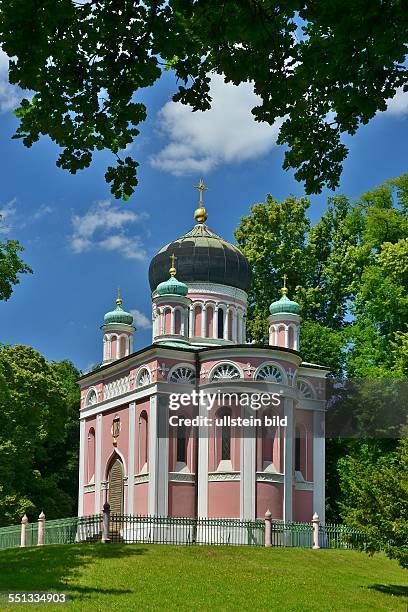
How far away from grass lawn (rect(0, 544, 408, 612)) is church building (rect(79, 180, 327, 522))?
11.7ft

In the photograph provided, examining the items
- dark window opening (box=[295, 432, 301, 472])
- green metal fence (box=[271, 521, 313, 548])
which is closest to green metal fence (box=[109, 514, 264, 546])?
green metal fence (box=[271, 521, 313, 548])

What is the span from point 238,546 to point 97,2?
20455 mm

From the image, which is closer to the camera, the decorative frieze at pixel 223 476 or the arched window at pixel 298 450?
the decorative frieze at pixel 223 476

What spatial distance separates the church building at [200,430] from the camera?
2886cm

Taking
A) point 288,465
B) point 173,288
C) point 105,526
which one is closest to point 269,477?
point 288,465

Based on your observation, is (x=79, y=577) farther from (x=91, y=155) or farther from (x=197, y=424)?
(x=91, y=155)

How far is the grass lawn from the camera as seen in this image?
58.3 feet

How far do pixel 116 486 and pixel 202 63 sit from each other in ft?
81.1

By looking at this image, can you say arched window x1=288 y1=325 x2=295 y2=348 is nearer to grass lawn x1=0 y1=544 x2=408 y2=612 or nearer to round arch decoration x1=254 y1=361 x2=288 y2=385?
round arch decoration x1=254 y1=361 x2=288 y2=385

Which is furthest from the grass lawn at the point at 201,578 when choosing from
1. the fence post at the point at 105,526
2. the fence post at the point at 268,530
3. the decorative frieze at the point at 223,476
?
the decorative frieze at the point at 223,476

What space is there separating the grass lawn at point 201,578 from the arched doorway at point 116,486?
608 cm

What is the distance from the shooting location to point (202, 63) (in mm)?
8359

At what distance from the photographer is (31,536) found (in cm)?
2970

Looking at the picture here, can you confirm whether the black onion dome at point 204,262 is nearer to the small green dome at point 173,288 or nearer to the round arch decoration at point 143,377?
the small green dome at point 173,288
